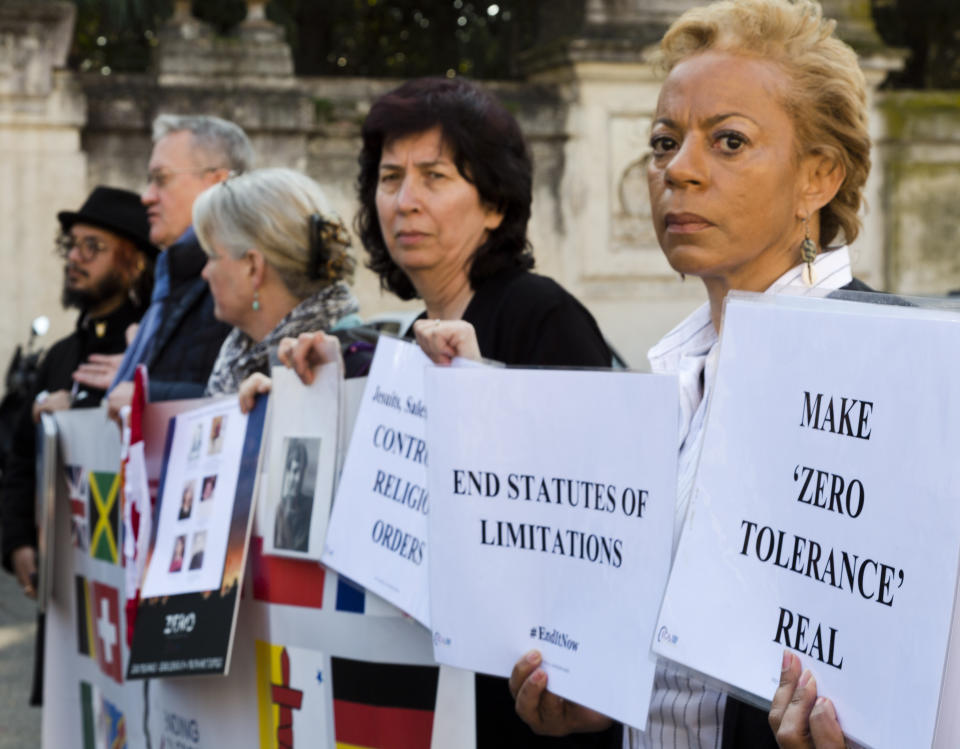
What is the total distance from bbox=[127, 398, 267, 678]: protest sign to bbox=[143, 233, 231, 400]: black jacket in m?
0.62

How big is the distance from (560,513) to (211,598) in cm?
131

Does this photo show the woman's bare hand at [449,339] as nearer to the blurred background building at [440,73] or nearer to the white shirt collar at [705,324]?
the white shirt collar at [705,324]

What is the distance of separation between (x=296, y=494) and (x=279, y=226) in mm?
873

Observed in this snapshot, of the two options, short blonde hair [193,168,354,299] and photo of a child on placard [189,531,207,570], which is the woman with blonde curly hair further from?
short blonde hair [193,168,354,299]

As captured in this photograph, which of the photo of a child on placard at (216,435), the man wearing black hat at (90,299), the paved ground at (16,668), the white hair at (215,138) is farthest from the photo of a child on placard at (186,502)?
the paved ground at (16,668)

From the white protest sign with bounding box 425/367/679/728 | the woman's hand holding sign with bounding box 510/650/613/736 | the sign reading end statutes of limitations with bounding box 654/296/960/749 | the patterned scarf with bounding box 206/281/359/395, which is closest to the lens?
the sign reading end statutes of limitations with bounding box 654/296/960/749

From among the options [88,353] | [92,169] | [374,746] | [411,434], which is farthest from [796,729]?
[92,169]

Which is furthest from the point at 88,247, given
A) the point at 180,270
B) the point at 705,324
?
the point at 705,324

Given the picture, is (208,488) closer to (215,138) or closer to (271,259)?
(271,259)

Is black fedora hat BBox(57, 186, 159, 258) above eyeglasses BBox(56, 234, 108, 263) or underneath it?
above

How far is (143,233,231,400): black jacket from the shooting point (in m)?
4.02

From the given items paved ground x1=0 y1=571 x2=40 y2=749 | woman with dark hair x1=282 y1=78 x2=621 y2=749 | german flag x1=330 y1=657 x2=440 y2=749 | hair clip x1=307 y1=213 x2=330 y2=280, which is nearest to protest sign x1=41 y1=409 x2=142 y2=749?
hair clip x1=307 y1=213 x2=330 y2=280

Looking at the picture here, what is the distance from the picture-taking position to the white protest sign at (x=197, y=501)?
313 cm

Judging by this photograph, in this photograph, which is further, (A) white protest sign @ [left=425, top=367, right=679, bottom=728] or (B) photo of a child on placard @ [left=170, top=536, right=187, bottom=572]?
(B) photo of a child on placard @ [left=170, top=536, right=187, bottom=572]
